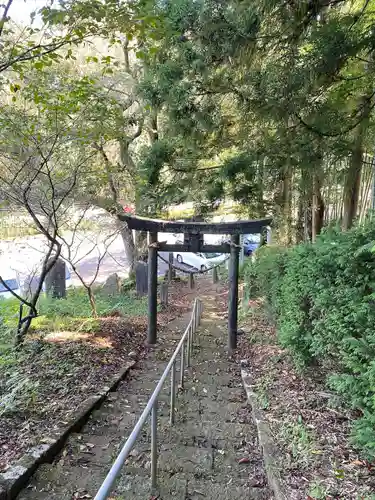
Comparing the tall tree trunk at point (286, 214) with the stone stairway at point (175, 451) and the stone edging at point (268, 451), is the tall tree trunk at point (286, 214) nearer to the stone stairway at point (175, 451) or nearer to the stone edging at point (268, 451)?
the stone stairway at point (175, 451)

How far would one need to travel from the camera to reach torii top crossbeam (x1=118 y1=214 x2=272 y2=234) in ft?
24.0

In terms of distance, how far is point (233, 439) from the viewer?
11.8 ft

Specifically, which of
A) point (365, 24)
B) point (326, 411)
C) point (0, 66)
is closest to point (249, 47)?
point (365, 24)

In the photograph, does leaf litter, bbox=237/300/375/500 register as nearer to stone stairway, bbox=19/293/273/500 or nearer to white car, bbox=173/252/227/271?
stone stairway, bbox=19/293/273/500

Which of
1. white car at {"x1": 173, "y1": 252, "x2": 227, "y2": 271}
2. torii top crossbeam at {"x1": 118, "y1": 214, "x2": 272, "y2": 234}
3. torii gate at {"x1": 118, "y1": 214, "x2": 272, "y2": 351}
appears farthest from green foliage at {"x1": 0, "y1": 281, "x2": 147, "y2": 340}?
white car at {"x1": 173, "y1": 252, "x2": 227, "y2": 271}

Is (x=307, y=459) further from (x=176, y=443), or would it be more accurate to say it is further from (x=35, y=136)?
(x=35, y=136)

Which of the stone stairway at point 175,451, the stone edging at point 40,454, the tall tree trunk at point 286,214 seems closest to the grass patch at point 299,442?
the stone stairway at point 175,451

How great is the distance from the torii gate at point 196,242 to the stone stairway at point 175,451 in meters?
2.09

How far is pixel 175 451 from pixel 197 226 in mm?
4847

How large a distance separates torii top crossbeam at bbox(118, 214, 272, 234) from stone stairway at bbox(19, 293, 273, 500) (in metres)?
3.01

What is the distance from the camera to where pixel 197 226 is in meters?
7.59

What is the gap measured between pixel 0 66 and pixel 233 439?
161 inches

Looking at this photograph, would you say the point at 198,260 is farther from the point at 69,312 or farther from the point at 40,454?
the point at 40,454

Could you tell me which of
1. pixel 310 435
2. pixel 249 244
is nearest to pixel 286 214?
pixel 310 435
